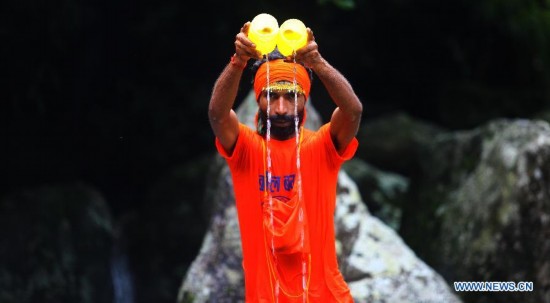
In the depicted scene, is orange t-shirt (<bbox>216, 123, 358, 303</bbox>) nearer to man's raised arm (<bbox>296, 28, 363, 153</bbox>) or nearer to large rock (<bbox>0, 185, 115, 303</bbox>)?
man's raised arm (<bbox>296, 28, 363, 153</bbox>)

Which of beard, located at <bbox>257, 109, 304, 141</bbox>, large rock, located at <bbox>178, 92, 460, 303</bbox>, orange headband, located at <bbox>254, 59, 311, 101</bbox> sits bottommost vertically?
large rock, located at <bbox>178, 92, 460, 303</bbox>

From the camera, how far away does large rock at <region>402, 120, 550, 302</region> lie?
20.3ft

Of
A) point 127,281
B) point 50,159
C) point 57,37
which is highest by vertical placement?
point 57,37

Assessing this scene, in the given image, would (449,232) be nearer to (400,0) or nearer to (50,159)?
(400,0)

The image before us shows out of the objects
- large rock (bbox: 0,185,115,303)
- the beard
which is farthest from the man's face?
large rock (bbox: 0,185,115,303)

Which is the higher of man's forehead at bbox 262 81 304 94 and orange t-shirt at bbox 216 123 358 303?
man's forehead at bbox 262 81 304 94

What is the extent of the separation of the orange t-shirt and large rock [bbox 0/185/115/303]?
4.23 m

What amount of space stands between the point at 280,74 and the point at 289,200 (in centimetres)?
54

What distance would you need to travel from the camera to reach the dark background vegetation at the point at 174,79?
834 cm

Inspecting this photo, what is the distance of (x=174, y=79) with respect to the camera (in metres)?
9.32

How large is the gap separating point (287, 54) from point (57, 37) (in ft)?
15.5

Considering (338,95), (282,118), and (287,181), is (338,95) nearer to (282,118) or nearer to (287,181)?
(282,118)

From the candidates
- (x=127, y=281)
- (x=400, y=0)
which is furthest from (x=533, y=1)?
(x=127, y=281)

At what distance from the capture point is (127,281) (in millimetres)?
8695
